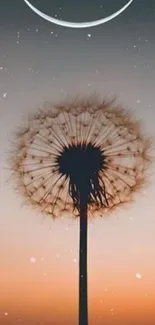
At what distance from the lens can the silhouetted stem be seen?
1264 inches

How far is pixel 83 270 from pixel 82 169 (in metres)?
3.38

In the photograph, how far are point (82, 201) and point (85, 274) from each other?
96.5 inches

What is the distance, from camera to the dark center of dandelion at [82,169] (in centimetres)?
3247

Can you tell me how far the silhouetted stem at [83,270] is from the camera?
32.1m

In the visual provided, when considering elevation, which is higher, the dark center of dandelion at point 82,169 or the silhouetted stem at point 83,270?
the dark center of dandelion at point 82,169

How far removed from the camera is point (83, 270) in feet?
107

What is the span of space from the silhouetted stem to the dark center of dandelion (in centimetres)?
49

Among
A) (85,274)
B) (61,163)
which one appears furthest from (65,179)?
(85,274)

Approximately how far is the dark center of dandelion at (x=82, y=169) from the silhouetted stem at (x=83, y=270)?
1.60 ft

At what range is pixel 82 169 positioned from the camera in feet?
109

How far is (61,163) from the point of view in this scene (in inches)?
1305

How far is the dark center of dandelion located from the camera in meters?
32.5

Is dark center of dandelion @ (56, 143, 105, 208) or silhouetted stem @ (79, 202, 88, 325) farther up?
dark center of dandelion @ (56, 143, 105, 208)

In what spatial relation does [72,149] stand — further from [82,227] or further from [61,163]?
[82,227]
